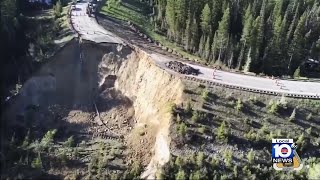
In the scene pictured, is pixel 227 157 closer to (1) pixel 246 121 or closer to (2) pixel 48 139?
(1) pixel 246 121

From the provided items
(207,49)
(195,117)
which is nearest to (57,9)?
(207,49)

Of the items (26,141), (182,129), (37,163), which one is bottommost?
(37,163)

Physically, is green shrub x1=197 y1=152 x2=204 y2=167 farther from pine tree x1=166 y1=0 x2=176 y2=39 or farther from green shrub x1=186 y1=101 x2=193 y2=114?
pine tree x1=166 y1=0 x2=176 y2=39

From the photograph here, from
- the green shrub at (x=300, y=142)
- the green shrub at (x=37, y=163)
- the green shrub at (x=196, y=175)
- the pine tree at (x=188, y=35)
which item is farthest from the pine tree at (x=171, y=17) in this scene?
the green shrub at (x=37, y=163)

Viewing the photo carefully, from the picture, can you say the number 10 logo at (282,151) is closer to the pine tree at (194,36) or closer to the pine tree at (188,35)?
the pine tree at (194,36)

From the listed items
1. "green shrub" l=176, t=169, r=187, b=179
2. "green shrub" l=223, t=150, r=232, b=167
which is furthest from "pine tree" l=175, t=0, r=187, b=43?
"green shrub" l=176, t=169, r=187, b=179

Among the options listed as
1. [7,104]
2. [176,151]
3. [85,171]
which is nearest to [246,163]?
[176,151]

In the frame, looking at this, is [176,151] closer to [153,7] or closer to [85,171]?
[85,171]
